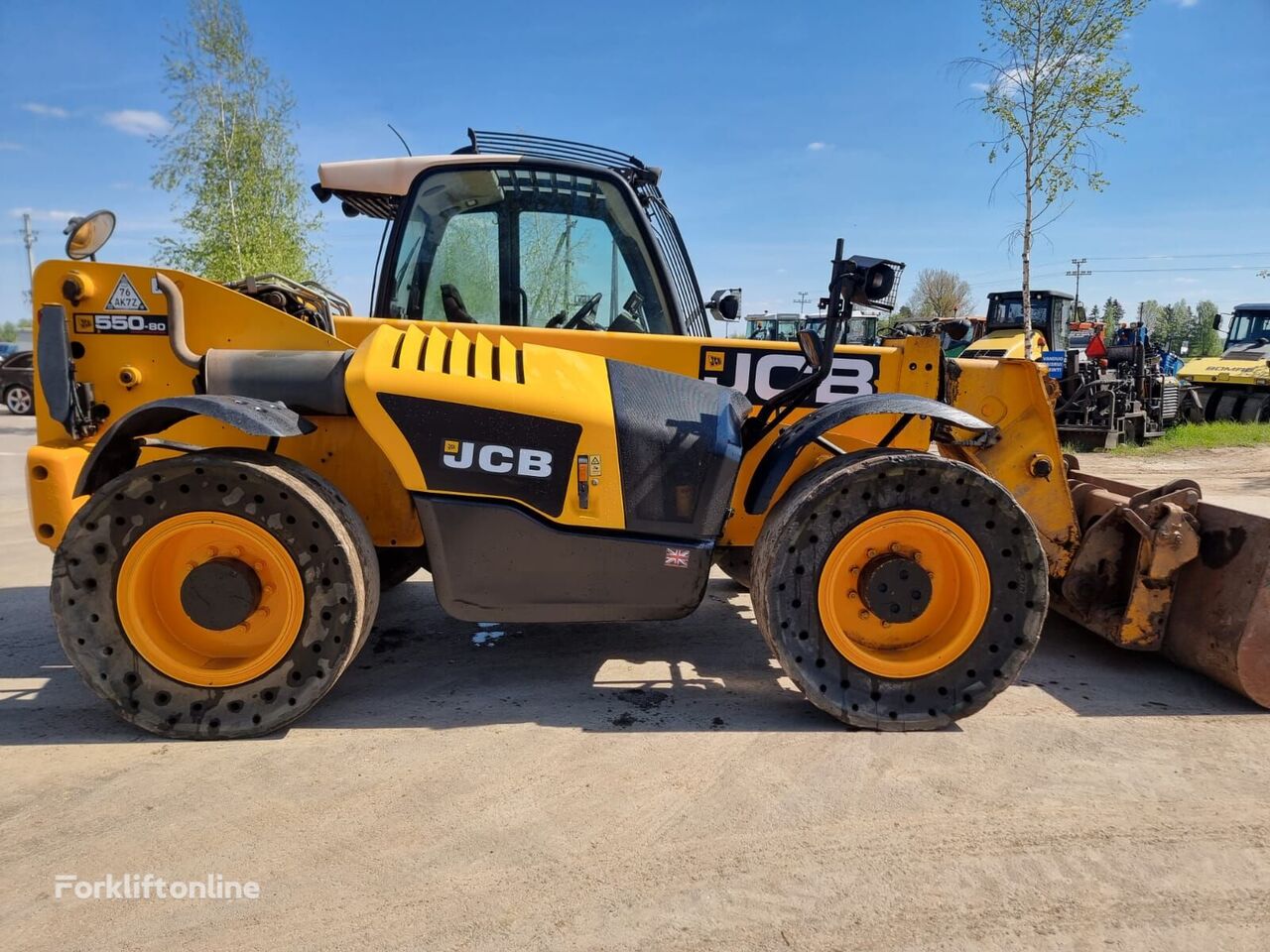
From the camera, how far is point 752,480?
11.0ft

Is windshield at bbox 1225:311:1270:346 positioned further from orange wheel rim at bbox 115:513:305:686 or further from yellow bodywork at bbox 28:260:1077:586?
orange wheel rim at bbox 115:513:305:686

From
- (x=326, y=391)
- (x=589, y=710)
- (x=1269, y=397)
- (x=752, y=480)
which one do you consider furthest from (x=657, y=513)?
(x=1269, y=397)

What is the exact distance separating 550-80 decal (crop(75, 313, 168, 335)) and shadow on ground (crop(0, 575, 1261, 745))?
1.56 metres

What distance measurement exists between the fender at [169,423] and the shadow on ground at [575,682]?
0.99 metres

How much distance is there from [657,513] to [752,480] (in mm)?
499

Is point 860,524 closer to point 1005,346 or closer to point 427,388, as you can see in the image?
point 427,388

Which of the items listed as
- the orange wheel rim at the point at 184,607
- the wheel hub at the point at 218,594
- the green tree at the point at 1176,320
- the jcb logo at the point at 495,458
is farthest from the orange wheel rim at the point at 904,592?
the green tree at the point at 1176,320

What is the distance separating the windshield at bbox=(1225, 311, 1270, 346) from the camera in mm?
19078

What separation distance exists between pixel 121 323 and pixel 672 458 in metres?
2.36

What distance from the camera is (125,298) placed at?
329cm

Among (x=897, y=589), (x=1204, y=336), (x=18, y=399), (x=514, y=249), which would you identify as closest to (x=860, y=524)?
(x=897, y=589)

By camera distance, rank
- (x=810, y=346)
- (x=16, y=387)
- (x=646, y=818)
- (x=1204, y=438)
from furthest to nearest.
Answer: (x=16, y=387) → (x=1204, y=438) → (x=810, y=346) → (x=646, y=818)

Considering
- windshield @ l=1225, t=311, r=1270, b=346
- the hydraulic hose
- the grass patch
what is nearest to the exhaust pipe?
the hydraulic hose

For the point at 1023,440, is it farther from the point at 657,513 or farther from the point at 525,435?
the point at 525,435
